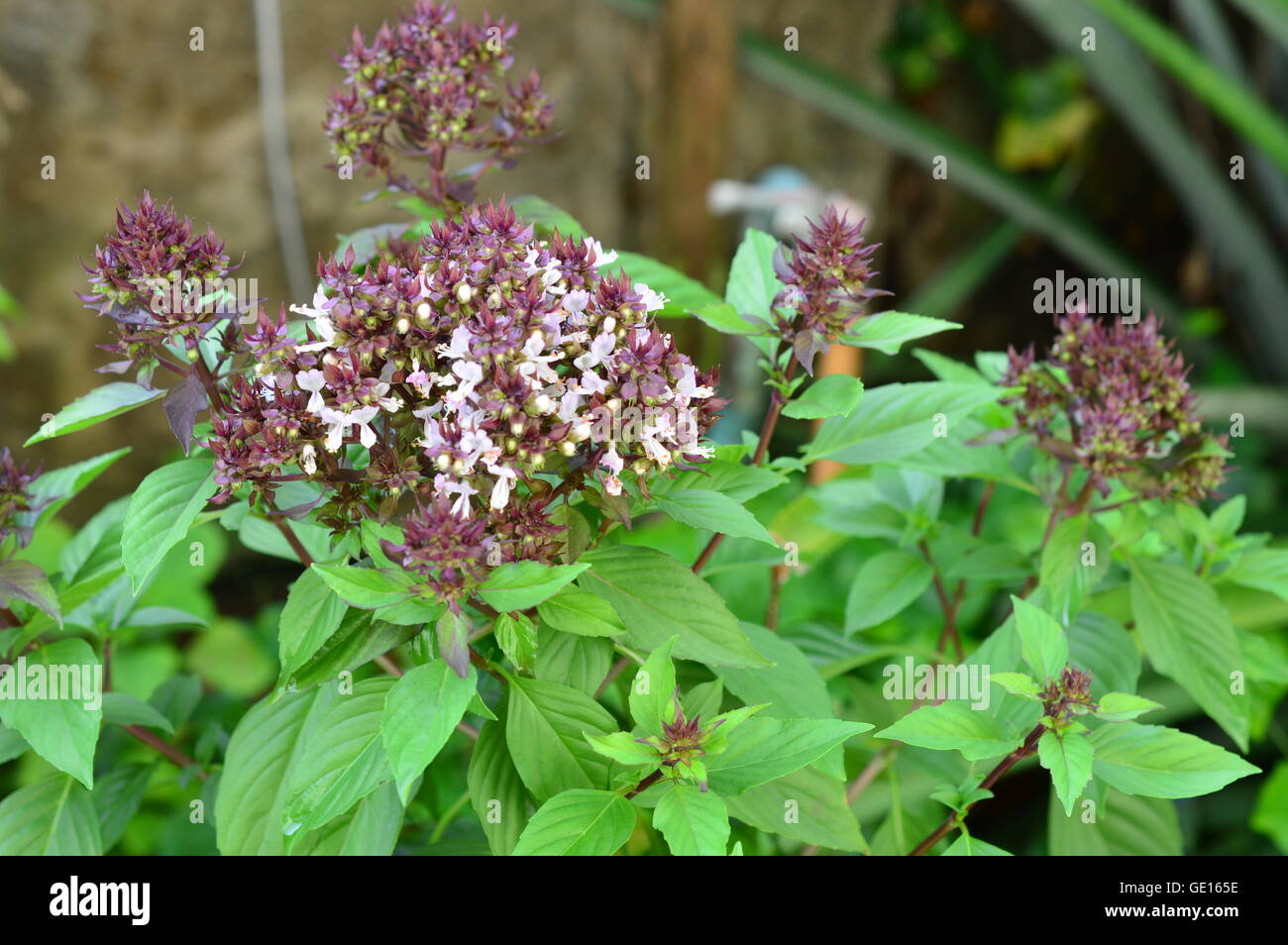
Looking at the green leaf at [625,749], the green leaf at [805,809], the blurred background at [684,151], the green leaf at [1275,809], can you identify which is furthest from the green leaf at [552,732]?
the green leaf at [1275,809]

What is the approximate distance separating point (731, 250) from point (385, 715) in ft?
7.88

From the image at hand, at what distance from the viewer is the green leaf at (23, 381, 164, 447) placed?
64cm

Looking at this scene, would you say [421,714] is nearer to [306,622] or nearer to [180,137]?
[306,622]

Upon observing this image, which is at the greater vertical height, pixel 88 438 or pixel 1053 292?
pixel 1053 292

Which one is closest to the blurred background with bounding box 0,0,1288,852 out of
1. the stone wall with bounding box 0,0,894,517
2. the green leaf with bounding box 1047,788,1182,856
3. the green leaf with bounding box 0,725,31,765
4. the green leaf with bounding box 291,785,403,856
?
the stone wall with bounding box 0,0,894,517

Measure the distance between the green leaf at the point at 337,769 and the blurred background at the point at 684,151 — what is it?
1135mm

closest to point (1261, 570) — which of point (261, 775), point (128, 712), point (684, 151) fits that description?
point (261, 775)

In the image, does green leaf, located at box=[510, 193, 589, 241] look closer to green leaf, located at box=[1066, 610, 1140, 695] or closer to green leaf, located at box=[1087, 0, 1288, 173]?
green leaf, located at box=[1066, 610, 1140, 695]

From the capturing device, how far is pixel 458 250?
634 millimetres

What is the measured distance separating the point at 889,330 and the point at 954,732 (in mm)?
260

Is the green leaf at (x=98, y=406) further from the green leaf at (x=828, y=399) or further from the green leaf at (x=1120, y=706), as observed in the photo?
the green leaf at (x=1120, y=706)

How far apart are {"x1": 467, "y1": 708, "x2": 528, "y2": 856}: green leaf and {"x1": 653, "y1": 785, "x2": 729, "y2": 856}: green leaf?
0.11m
